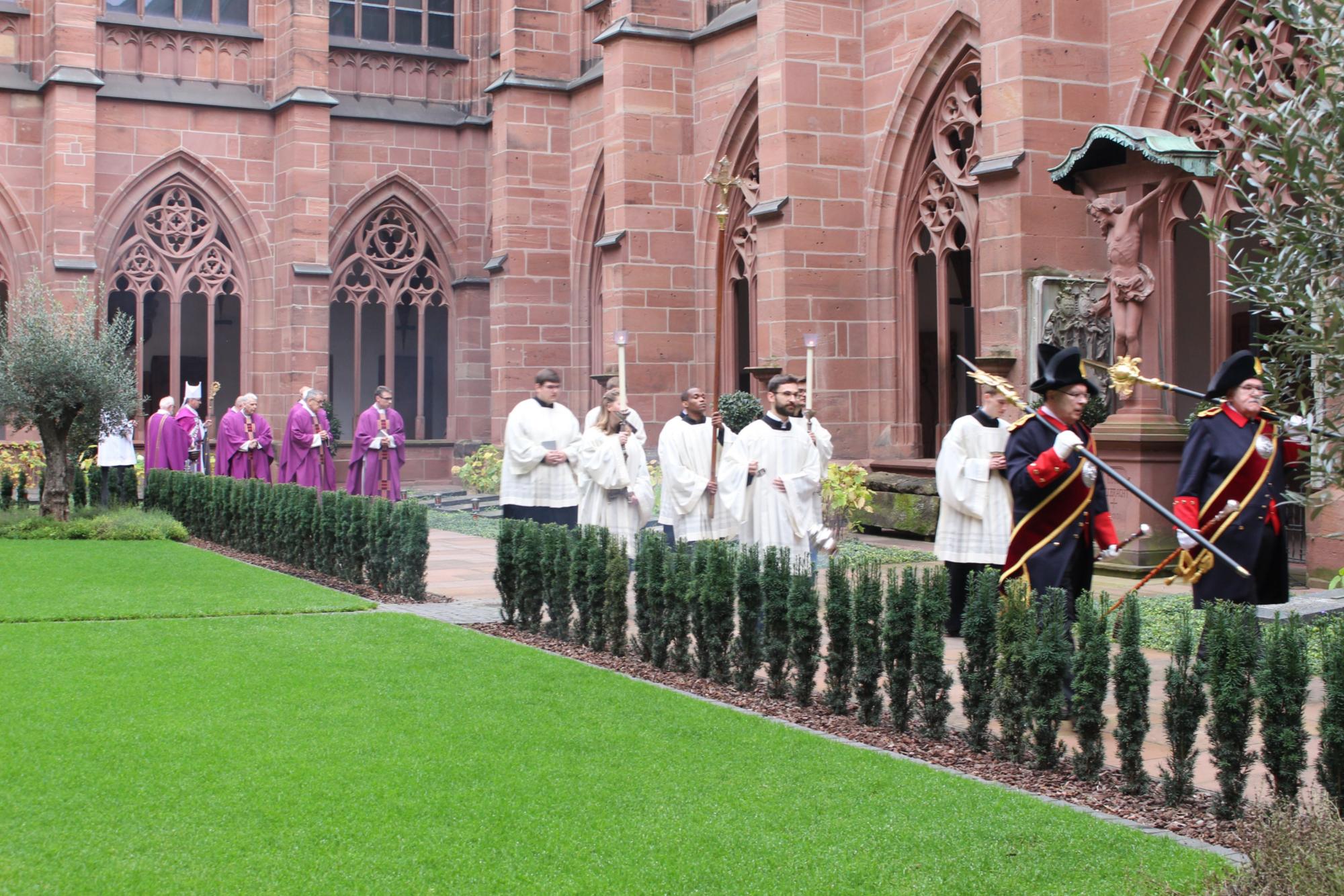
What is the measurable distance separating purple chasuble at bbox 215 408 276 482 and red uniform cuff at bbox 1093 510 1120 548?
14.5 meters

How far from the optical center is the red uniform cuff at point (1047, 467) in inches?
296

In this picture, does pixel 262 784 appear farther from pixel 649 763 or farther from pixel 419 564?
pixel 419 564

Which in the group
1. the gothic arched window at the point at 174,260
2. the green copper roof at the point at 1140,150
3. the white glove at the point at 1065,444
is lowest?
the white glove at the point at 1065,444

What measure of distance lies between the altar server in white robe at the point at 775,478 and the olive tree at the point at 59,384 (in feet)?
30.0

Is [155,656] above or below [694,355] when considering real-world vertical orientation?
below

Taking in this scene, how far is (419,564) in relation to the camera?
1173 centimetres

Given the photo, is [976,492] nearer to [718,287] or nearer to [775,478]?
[775,478]

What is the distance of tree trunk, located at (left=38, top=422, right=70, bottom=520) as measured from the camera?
663 inches

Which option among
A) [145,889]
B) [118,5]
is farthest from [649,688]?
[118,5]

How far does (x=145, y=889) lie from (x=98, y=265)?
21.5 meters

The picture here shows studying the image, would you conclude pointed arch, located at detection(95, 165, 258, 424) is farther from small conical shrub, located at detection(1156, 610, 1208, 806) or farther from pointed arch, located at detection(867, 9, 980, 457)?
small conical shrub, located at detection(1156, 610, 1208, 806)

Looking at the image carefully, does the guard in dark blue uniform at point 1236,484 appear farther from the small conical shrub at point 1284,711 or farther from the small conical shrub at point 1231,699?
the small conical shrub at point 1284,711

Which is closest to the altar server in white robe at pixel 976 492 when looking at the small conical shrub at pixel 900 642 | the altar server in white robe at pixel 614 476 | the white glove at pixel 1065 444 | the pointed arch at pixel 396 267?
the white glove at pixel 1065 444

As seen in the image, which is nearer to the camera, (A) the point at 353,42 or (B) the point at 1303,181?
(B) the point at 1303,181
